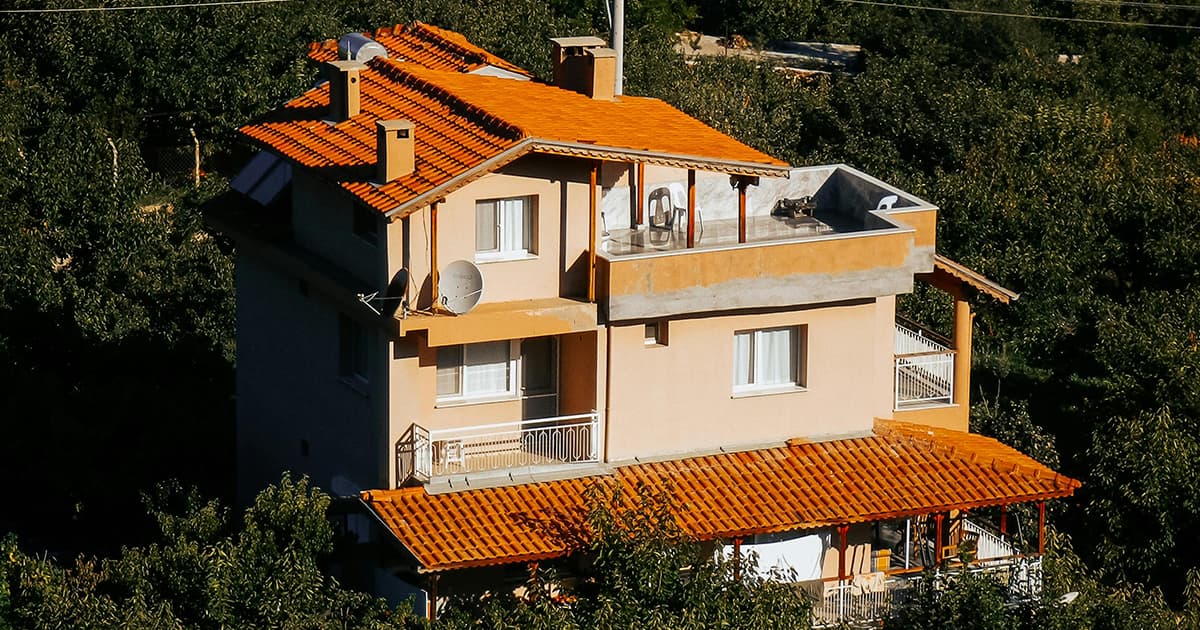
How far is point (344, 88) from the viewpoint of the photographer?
3369 cm

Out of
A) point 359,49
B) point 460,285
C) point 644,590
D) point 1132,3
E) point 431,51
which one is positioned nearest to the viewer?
point 644,590

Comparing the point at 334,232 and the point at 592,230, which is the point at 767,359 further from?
the point at 334,232

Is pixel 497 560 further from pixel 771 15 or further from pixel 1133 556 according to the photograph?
pixel 771 15

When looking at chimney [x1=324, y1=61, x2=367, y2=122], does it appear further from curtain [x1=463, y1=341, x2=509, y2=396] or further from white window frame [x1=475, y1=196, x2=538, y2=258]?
curtain [x1=463, y1=341, x2=509, y2=396]

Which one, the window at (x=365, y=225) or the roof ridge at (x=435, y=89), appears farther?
the window at (x=365, y=225)

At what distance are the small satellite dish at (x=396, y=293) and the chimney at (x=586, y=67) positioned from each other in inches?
213

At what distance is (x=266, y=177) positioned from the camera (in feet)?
118

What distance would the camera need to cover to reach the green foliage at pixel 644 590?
2866cm

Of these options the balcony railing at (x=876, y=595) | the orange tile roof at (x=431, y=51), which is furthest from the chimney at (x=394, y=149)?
the balcony railing at (x=876, y=595)

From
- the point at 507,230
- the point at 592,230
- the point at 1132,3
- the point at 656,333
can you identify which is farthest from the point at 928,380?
the point at 1132,3

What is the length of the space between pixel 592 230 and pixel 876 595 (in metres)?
6.43

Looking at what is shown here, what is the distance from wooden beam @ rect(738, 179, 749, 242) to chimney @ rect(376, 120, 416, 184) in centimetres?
476

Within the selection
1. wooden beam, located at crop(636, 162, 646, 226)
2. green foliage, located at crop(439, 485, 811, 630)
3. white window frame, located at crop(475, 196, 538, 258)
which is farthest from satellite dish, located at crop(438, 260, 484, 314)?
wooden beam, located at crop(636, 162, 646, 226)

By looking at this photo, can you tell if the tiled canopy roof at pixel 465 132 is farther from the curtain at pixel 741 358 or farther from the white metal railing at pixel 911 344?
the white metal railing at pixel 911 344
